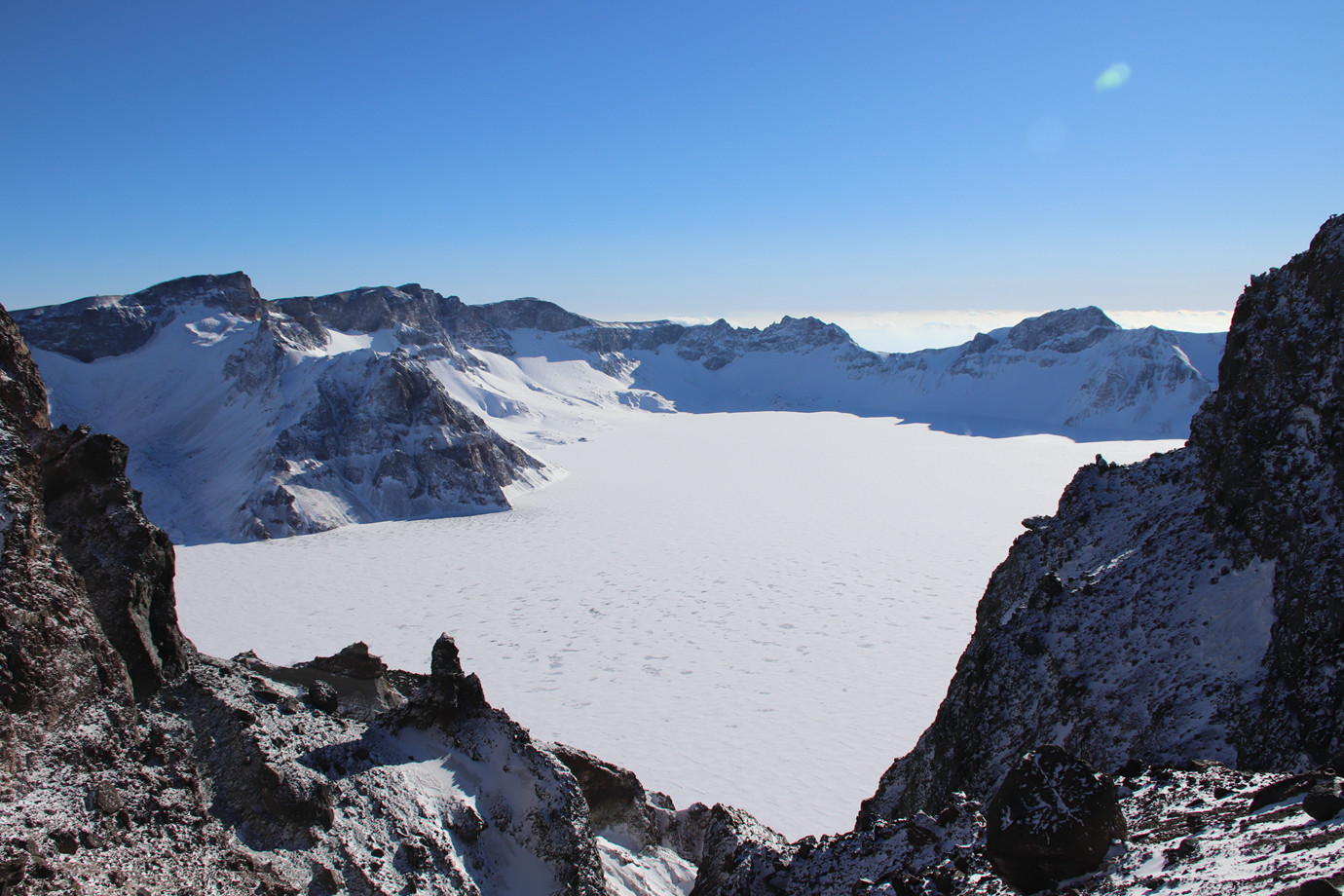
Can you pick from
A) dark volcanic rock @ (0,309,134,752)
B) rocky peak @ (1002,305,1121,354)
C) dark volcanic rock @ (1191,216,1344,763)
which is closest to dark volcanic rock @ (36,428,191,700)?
dark volcanic rock @ (0,309,134,752)

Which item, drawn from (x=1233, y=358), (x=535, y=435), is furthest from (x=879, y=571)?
(x=535, y=435)

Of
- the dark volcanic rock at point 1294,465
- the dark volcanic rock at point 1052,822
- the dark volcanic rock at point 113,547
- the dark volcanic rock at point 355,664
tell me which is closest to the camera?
the dark volcanic rock at point 1052,822

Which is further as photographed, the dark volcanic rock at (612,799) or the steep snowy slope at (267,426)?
the steep snowy slope at (267,426)

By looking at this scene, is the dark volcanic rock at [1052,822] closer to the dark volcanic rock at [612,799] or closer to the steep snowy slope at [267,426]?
the dark volcanic rock at [612,799]

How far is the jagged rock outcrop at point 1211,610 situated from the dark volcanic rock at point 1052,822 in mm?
3359

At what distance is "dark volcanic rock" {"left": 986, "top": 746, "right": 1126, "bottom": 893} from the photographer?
4.95 meters

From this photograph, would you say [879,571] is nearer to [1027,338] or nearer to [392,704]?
[392,704]

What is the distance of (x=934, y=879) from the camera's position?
5.81m

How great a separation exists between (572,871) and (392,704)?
4.97 m

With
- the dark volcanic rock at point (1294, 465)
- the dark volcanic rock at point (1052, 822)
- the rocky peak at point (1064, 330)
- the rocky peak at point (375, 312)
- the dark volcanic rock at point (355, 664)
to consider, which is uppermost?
the rocky peak at point (1064, 330)

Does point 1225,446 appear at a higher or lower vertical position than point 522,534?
higher

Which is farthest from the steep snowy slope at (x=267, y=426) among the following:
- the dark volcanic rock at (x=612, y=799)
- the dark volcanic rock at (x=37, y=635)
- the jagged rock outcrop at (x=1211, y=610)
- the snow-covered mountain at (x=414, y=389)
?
the jagged rock outcrop at (x=1211, y=610)

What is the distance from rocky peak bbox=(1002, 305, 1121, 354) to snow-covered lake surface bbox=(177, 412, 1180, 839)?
90260 millimetres

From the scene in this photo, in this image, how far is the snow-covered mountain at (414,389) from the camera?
138 feet
